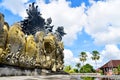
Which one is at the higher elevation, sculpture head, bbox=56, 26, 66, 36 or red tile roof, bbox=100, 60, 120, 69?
red tile roof, bbox=100, 60, 120, 69

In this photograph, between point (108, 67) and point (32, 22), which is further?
point (108, 67)

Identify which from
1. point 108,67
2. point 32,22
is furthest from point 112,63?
point 32,22

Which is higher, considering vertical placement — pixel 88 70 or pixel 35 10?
pixel 35 10

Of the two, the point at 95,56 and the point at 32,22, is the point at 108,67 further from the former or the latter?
the point at 32,22

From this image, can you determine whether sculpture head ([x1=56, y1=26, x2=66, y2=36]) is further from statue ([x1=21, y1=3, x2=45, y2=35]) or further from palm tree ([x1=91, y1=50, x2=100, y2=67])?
palm tree ([x1=91, y1=50, x2=100, y2=67])

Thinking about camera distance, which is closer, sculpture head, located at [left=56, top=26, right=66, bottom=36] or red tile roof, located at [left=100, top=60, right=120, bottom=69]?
sculpture head, located at [left=56, top=26, right=66, bottom=36]

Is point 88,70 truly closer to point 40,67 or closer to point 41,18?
point 41,18

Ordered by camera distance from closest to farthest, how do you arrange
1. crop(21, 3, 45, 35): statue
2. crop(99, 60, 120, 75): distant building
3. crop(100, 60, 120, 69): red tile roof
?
1. crop(21, 3, 45, 35): statue
2. crop(99, 60, 120, 75): distant building
3. crop(100, 60, 120, 69): red tile roof

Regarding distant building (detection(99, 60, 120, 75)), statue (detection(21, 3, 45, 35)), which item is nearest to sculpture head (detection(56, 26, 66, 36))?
statue (detection(21, 3, 45, 35))

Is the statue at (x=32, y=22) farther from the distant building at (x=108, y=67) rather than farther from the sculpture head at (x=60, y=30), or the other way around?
the distant building at (x=108, y=67)

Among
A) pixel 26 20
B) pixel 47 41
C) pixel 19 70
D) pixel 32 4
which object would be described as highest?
pixel 32 4

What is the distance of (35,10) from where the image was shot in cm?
4622

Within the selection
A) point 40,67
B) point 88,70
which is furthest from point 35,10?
point 88,70

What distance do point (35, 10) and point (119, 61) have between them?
86.5 meters
